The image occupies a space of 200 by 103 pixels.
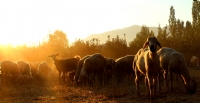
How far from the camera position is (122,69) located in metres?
20.3

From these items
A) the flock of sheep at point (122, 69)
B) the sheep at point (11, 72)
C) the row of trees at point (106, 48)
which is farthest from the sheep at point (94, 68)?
the row of trees at point (106, 48)

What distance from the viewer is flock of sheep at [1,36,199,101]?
11172 millimetres

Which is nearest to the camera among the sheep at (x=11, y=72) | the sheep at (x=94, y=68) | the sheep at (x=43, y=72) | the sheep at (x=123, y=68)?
the sheep at (x=94, y=68)

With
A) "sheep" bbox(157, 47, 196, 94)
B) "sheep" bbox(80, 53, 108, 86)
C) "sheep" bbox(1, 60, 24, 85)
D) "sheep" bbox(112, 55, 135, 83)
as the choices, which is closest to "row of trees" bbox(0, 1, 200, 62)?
"sheep" bbox(1, 60, 24, 85)

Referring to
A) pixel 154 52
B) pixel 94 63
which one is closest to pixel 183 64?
pixel 154 52

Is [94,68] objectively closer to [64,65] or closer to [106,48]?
[64,65]

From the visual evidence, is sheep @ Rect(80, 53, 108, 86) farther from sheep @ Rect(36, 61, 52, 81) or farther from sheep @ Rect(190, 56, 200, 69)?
sheep @ Rect(190, 56, 200, 69)

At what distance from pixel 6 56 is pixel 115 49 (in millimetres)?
15693

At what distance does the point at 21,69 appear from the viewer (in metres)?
24.0

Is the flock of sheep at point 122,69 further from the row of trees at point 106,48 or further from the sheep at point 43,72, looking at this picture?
the row of trees at point 106,48

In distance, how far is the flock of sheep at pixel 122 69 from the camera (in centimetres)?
1117

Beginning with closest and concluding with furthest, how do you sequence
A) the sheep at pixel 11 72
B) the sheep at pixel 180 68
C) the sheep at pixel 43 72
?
the sheep at pixel 180 68 < the sheep at pixel 11 72 < the sheep at pixel 43 72

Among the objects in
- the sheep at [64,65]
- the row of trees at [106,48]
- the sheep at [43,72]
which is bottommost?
the sheep at [43,72]

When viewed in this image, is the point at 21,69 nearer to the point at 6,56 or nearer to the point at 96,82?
the point at 96,82
